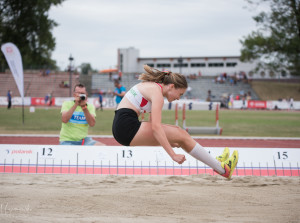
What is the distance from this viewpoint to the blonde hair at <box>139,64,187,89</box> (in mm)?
4160

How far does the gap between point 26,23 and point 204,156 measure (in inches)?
1181

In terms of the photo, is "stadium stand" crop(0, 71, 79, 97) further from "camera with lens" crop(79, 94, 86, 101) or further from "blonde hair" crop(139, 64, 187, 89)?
"blonde hair" crop(139, 64, 187, 89)

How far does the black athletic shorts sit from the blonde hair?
1.50 feet

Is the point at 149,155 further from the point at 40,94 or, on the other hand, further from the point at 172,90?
the point at 40,94

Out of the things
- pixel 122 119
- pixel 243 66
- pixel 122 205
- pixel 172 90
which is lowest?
pixel 122 205

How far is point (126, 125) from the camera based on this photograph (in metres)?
4.25

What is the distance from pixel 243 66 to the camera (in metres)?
61.4

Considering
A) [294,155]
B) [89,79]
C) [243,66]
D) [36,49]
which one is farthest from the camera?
[243,66]

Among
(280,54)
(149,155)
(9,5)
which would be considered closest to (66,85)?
(9,5)

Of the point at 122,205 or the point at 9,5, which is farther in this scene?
the point at 9,5

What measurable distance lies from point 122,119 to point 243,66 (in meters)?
60.0

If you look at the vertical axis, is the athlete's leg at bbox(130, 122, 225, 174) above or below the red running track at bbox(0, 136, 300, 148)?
above

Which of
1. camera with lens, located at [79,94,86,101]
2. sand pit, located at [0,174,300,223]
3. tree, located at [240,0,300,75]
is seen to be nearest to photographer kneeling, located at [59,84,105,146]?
camera with lens, located at [79,94,86,101]

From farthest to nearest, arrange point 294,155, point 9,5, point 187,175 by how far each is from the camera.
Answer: point 9,5, point 294,155, point 187,175
